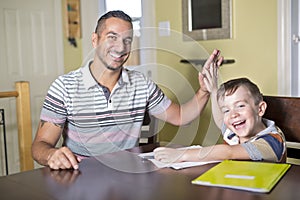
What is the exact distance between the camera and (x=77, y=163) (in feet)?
3.87

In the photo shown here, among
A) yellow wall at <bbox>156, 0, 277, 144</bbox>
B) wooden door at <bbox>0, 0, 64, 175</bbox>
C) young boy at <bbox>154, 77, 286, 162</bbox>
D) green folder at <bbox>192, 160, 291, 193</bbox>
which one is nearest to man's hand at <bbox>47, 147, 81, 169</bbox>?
young boy at <bbox>154, 77, 286, 162</bbox>

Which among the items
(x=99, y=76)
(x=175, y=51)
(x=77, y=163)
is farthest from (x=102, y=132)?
(x=175, y=51)

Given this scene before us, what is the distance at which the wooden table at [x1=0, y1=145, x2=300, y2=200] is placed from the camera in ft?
2.97

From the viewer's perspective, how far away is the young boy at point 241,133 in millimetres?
1178

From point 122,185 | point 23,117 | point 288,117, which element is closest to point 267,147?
point 288,117

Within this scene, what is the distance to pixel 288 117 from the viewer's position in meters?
1.47

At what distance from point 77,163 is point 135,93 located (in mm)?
614

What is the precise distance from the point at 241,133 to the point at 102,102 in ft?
1.97

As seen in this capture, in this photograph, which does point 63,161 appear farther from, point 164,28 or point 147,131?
point 164,28

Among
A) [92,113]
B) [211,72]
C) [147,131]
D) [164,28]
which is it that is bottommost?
[147,131]

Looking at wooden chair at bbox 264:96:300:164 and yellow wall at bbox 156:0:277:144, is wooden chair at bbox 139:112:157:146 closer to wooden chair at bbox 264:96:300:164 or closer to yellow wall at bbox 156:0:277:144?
wooden chair at bbox 264:96:300:164

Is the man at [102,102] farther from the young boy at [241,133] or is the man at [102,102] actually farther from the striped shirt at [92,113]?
the young boy at [241,133]

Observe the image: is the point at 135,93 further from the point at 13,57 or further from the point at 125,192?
the point at 13,57

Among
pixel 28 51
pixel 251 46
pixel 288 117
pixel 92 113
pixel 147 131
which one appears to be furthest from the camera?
pixel 28 51
